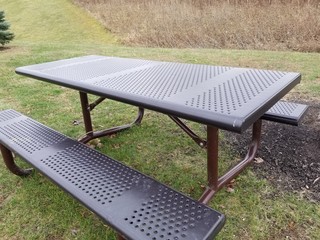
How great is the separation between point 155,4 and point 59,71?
8640mm

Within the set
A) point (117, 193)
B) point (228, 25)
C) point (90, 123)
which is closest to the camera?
point (117, 193)

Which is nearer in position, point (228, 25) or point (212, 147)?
point (212, 147)

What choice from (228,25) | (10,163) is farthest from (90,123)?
(228,25)

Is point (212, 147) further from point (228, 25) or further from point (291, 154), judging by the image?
point (228, 25)

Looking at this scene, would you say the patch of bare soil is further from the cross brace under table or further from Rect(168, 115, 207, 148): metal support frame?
Rect(168, 115, 207, 148): metal support frame

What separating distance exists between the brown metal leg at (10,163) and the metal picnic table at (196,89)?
1.93 feet

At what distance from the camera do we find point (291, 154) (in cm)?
245

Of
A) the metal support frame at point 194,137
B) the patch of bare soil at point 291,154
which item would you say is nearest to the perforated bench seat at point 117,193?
the metal support frame at point 194,137

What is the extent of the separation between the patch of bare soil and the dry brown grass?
4318 mm

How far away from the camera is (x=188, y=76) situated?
1921 mm

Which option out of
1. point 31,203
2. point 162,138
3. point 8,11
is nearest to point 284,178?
point 162,138

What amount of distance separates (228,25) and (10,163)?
6.58 meters

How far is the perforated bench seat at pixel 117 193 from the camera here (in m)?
1.23

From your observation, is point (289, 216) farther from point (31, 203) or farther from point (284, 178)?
point (31, 203)
